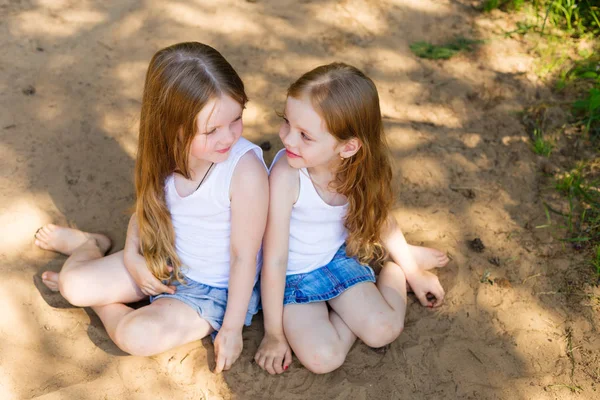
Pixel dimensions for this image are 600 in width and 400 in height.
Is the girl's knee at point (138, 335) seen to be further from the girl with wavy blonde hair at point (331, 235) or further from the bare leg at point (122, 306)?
the girl with wavy blonde hair at point (331, 235)

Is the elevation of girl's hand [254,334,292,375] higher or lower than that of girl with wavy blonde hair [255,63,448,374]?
lower

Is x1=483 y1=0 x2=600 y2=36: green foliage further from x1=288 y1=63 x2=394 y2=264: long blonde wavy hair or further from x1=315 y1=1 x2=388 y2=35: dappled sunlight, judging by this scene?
x1=288 y1=63 x2=394 y2=264: long blonde wavy hair

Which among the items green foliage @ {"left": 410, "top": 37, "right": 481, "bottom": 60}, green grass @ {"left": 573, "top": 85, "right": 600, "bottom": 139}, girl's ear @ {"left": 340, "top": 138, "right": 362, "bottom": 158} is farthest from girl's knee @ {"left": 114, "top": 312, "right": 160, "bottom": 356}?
green grass @ {"left": 573, "top": 85, "right": 600, "bottom": 139}

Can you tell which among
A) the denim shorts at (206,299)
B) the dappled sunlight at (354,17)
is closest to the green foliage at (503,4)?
the dappled sunlight at (354,17)

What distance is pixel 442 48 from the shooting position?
3.64 metres

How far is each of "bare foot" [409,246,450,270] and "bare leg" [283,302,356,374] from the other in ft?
1.64

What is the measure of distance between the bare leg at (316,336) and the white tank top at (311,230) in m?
0.18

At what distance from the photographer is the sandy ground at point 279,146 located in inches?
94.3

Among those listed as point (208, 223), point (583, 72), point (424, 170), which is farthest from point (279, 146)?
point (583, 72)

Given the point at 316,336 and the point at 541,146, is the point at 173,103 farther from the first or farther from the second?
the point at 541,146

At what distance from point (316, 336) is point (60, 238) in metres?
1.27

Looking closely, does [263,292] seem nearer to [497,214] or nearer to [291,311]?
[291,311]

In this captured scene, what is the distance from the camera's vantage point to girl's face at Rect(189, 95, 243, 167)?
2.04m

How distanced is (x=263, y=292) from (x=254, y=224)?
0.32 metres
